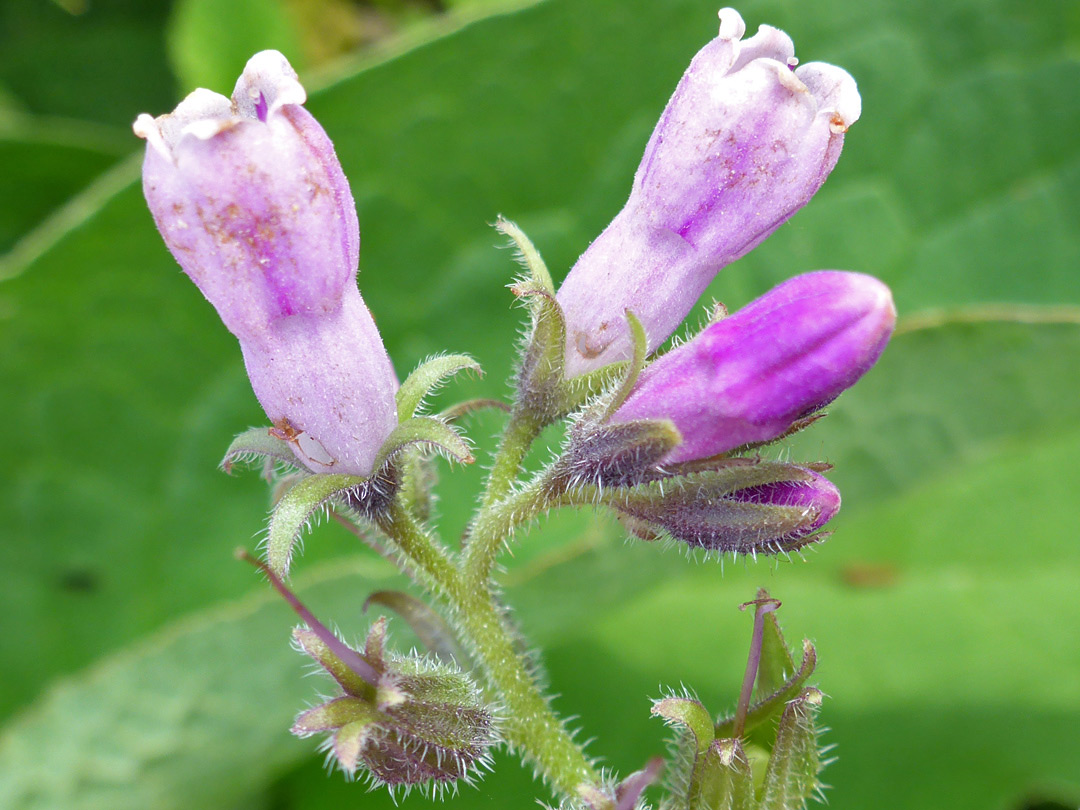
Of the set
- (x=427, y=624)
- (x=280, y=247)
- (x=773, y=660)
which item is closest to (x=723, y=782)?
(x=773, y=660)

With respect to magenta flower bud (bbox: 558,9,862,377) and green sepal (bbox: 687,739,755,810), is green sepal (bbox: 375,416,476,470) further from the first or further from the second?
green sepal (bbox: 687,739,755,810)

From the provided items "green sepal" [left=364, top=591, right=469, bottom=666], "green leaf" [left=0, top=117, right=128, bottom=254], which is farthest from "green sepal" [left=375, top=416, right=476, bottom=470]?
"green leaf" [left=0, top=117, right=128, bottom=254]

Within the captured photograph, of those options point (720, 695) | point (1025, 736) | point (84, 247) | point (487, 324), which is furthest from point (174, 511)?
point (1025, 736)

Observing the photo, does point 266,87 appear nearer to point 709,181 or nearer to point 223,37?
point 709,181

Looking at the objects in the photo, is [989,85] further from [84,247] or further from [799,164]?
[84,247]

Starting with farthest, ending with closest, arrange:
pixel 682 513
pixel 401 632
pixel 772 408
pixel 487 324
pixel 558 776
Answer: pixel 487 324
pixel 401 632
pixel 558 776
pixel 682 513
pixel 772 408
